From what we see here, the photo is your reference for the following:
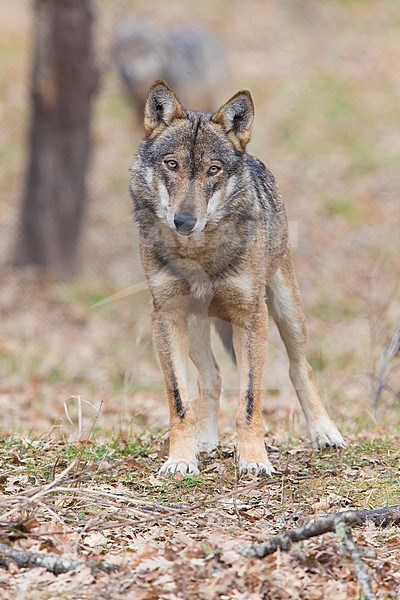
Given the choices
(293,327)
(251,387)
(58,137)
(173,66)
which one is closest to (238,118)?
(293,327)

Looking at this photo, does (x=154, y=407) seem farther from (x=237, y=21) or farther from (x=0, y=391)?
(x=237, y=21)

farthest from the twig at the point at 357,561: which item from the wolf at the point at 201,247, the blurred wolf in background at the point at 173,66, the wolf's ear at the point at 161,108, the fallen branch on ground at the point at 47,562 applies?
the blurred wolf in background at the point at 173,66

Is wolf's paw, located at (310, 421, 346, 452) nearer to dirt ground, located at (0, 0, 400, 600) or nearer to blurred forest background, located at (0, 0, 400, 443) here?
dirt ground, located at (0, 0, 400, 600)

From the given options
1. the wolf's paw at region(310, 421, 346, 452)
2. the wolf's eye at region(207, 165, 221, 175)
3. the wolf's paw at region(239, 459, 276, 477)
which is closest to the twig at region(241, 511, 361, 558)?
the wolf's paw at region(239, 459, 276, 477)

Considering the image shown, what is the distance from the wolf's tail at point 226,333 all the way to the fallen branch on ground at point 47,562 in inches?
110

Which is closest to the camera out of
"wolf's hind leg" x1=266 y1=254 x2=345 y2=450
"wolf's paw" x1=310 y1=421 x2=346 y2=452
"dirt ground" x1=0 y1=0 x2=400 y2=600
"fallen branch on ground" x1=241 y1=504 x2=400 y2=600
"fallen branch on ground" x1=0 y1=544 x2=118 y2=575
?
"fallen branch on ground" x1=241 y1=504 x2=400 y2=600

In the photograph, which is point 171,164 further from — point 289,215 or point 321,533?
point 289,215

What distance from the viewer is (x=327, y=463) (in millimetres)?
5941

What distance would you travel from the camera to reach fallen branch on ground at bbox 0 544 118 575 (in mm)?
3838

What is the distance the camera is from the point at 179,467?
5609 mm

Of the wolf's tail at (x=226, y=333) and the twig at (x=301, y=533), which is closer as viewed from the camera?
the twig at (x=301, y=533)

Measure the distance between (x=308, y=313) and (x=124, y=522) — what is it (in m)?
9.13

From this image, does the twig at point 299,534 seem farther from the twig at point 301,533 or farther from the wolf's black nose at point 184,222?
the wolf's black nose at point 184,222

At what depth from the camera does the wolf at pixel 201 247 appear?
5754 millimetres
